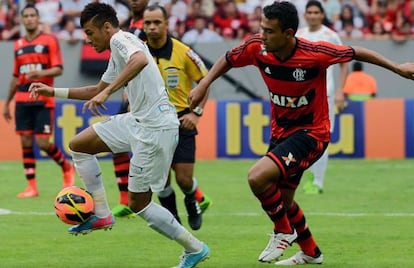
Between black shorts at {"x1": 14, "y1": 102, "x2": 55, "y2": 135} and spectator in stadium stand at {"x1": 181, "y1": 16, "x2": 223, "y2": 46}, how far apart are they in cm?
818

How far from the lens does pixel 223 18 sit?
77.0ft

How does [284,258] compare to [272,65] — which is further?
[284,258]

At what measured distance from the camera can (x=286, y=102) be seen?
839cm

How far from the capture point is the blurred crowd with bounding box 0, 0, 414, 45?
22.5 metres

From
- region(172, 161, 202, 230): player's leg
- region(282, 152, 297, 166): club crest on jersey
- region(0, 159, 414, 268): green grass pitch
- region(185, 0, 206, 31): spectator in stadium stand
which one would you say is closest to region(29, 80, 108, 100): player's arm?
region(0, 159, 414, 268): green grass pitch

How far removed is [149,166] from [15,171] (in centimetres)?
957

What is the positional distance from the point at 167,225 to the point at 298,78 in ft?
4.93

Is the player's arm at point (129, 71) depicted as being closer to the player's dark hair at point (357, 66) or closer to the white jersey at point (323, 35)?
the white jersey at point (323, 35)

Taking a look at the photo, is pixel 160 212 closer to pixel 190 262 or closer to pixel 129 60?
pixel 190 262

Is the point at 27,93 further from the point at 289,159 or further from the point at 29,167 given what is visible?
the point at 289,159

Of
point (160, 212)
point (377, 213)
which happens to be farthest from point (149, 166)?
point (377, 213)

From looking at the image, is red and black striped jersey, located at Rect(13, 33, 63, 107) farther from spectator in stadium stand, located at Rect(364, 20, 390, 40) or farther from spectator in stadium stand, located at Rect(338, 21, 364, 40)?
spectator in stadium stand, located at Rect(338, 21, 364, 40)

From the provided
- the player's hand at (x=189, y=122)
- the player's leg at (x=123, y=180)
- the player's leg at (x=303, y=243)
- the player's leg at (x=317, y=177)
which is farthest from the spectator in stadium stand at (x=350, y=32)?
the player's leg at (x=303, y=243)

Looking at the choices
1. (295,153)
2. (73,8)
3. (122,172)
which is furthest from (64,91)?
(73,8)
